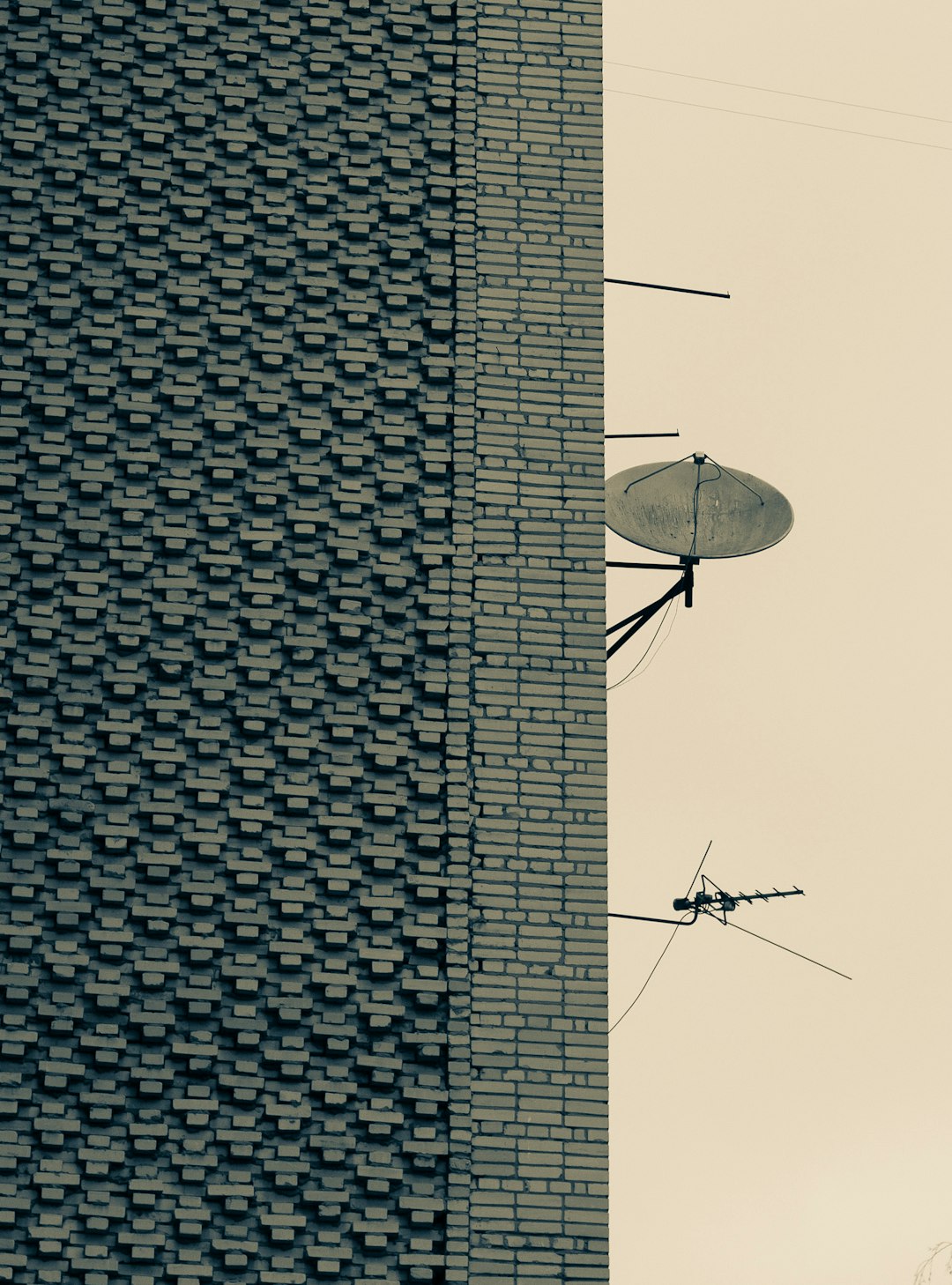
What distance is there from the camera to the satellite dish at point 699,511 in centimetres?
1469

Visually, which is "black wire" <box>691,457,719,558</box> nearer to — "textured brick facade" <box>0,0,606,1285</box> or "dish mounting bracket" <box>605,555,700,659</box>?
"dish mounting bracket" <box>605,555,700,659</box>

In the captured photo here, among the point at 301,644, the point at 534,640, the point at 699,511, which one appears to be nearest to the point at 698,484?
the point at 699,511

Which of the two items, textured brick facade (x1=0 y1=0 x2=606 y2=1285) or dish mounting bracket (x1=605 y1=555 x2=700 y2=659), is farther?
dish mounting bracket (x1=605 y1=555 x2=700 y2=659)

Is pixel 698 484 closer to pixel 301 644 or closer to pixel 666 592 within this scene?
pixel 666 592

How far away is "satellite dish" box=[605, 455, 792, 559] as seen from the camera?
1469 cm

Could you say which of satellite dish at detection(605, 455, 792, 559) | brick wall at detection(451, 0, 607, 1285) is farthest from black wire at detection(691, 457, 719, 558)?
brick wall at detection(451, 0, 607, 1285)

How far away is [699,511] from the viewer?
14.8 m

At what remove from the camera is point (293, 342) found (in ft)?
40.9

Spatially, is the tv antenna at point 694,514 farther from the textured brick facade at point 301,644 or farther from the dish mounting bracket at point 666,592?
the textured brick facade at point 301,644

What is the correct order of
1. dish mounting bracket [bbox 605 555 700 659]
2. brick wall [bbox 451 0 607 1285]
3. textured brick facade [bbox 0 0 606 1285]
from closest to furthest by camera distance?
textured brick facade [bbox 0 0 606 1285] < brick wall [bbox 451 0 607 1285] < dish mounting bracket [bbox 605 555 700 659]

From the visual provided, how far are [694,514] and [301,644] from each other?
3.93 metres

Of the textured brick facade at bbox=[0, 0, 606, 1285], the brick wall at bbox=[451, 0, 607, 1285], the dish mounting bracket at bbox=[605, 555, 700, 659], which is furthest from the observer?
the dish mounting bracket at bbox=[605, 555, 700, 659]

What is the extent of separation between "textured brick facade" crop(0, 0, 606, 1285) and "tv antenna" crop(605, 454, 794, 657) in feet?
7.84

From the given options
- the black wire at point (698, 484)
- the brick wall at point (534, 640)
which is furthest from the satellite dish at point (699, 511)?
the brick wall at point (534, 640)
